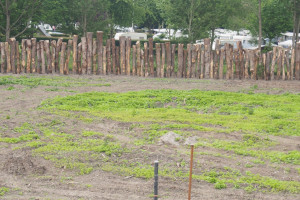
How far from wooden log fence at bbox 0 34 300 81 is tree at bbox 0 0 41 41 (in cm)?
283

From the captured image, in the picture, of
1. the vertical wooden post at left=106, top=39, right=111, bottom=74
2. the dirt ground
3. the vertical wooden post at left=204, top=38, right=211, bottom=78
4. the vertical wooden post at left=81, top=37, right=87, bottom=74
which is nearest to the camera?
the dirt ground

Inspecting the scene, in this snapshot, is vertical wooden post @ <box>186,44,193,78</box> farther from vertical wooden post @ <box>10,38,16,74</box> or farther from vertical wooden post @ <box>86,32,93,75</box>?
vertical wooden post @ <box>10,38,16,74</box>

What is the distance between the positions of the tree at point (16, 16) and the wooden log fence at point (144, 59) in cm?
283

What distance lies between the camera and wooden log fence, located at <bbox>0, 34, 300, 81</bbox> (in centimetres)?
1683

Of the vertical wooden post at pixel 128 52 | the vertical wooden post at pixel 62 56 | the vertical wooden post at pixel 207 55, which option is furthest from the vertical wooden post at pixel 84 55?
the vertical wooden post at pixel 207 55

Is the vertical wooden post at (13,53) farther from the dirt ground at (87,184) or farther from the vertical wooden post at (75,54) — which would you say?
the dirt ground at (87,184)

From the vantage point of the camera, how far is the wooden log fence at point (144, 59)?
16.8m

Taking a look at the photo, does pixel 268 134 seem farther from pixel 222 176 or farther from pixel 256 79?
pixel 256 79

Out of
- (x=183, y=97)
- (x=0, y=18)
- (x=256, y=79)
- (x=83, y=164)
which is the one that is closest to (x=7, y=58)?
(x=0, y=18)

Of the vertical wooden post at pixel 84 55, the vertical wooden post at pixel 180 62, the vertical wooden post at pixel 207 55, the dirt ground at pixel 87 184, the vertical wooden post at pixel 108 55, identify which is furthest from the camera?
the vertical wooden post at pixel 108 55

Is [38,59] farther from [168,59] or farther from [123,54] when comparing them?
[168,59]

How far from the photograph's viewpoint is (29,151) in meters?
8.05

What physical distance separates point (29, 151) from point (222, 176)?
3.37 metres

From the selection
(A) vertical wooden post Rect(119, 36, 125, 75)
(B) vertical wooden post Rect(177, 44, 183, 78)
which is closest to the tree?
(A) vertical wooden post Rect(119, 36, 125, 75)
